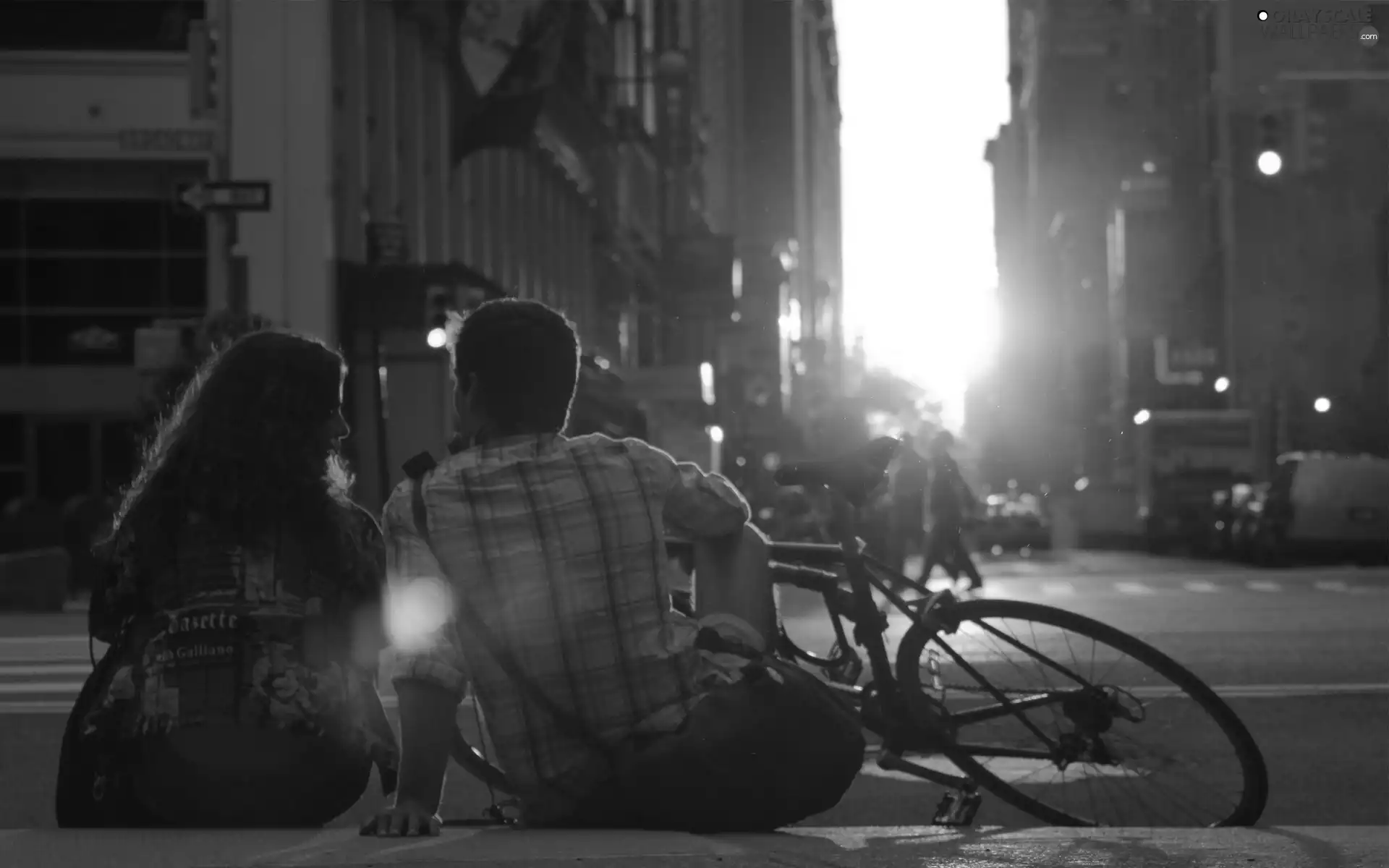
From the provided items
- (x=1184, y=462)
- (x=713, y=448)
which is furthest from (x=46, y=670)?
(x=1184, y=462)

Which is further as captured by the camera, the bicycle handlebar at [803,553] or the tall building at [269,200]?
the tall building at [269,200]

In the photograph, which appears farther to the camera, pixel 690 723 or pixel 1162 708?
pixel 1162 708

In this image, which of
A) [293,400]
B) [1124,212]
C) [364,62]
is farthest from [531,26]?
[1124,212]

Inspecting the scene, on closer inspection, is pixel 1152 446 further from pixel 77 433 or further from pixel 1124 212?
pixel 1124 212

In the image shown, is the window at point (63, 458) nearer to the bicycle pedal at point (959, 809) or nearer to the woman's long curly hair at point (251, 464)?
the bicycle pedal at point (959, 809)

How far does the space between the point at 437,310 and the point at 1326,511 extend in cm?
1424

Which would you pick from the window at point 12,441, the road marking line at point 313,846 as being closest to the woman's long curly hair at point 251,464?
the road marking line at point 313,846

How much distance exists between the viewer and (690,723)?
441 centimetres

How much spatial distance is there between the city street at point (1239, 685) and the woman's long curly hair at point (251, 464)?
1.39 m

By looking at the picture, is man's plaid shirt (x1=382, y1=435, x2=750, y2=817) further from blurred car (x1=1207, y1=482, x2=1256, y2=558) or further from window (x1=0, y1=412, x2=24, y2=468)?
blurred car (x1=1207, y1=482, x2=1256, y2=558)

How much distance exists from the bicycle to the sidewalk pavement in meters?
1.07

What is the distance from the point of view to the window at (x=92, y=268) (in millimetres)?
32062

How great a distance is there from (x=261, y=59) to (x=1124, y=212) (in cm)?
10412

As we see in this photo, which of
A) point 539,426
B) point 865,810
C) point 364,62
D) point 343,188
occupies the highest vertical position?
point 364,62
